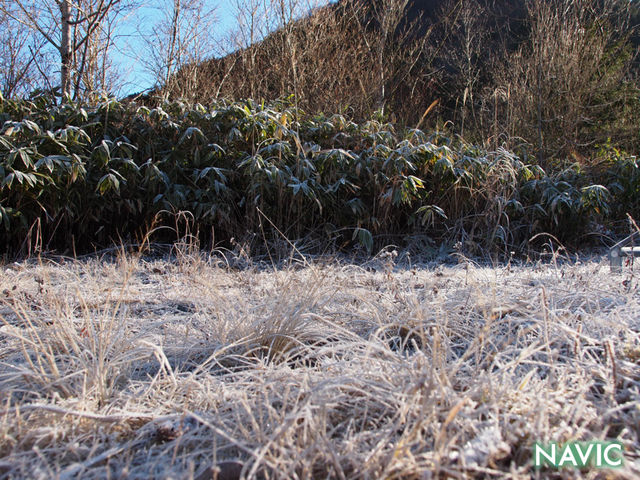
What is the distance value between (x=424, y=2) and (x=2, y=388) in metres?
11.9

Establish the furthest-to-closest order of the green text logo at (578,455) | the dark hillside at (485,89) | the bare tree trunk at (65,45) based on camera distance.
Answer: the dark hillside at (485,89) < the bare tree trunk at (65,45) < the green text logo at (578,455)

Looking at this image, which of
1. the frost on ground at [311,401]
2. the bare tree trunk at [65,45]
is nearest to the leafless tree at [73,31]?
the bare tree trunk at [65,45]

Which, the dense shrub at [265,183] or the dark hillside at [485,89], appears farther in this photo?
the dark hillside at [485,89]

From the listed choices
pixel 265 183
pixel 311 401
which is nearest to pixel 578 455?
pixel 311 401

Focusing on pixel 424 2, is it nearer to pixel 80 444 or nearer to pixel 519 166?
pixel 519 166

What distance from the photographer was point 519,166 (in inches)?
149

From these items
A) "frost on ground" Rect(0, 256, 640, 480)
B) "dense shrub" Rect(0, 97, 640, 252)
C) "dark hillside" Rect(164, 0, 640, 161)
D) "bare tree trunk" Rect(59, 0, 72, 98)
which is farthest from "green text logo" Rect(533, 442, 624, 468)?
"bare tree trunk" Rect(59, 0, 72, 98)

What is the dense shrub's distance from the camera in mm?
3258

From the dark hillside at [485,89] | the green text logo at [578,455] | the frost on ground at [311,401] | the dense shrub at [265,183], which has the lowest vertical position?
the green text logo at [578,455]

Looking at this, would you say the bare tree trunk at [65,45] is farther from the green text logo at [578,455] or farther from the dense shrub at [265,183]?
the green text logo at [578,455]

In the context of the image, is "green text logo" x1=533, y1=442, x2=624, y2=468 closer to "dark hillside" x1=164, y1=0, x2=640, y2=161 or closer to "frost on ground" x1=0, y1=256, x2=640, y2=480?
"frost on ground" x1=0, y1=256, x2=640, y2=480

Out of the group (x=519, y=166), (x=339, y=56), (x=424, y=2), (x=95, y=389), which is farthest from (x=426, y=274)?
(x=424, y=2)

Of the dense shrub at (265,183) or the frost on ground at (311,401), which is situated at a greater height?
the dense shrub at (265,183)

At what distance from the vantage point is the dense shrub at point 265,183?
10.7 ft
